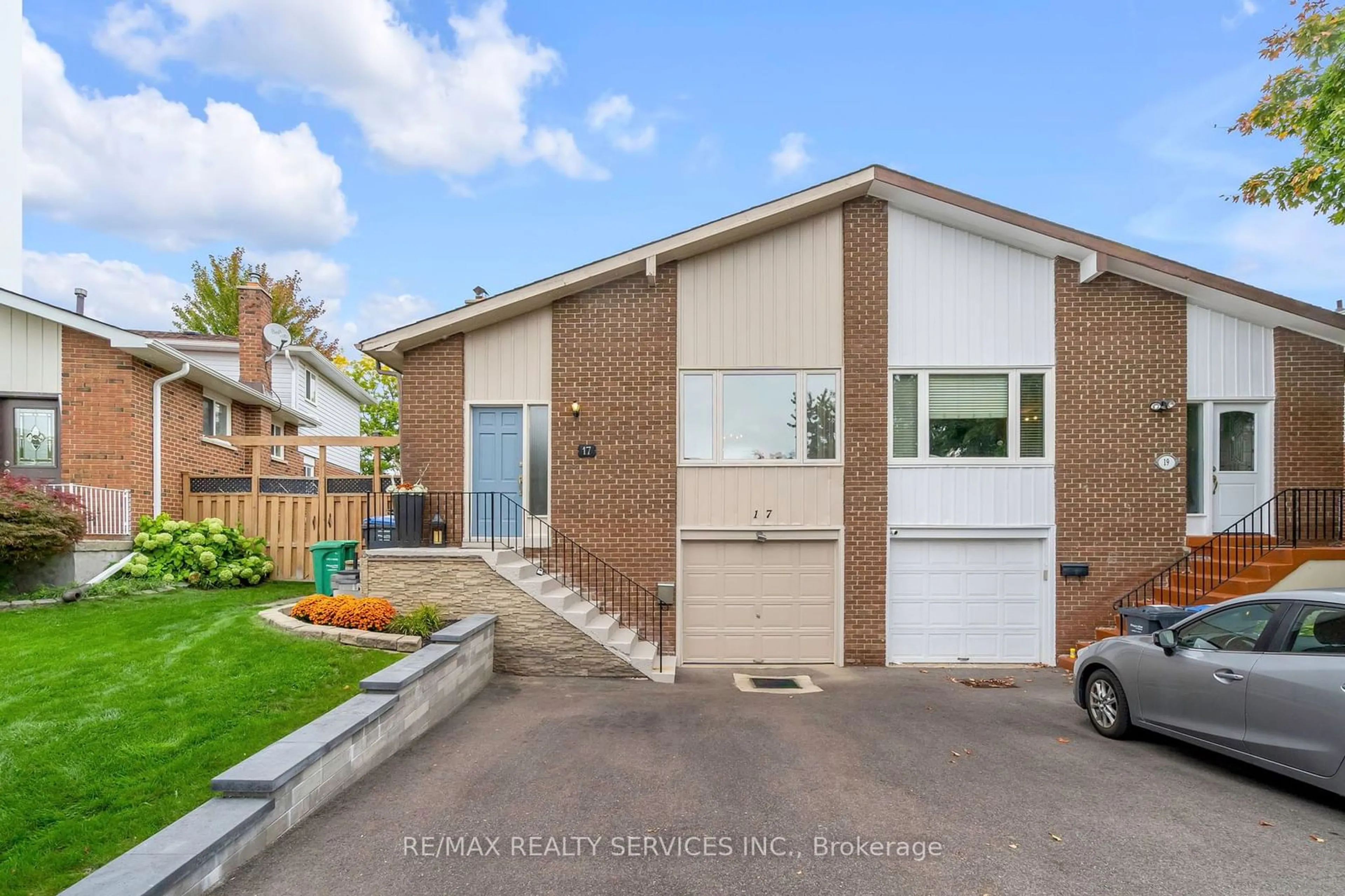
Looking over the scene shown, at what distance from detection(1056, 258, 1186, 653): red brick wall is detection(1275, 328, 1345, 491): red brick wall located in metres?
1.40

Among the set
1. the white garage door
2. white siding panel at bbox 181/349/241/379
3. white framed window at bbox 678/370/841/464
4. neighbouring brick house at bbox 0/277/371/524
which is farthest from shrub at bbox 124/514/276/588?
the white garage door

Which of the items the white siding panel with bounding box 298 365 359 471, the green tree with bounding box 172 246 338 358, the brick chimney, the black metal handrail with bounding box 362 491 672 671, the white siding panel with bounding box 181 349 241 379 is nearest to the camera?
the black metal handrail with bounding box 362 491 672 671

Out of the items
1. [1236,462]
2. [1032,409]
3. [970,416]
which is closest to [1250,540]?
[1236,462]

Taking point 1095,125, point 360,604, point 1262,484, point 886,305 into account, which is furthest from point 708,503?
point 1095,125

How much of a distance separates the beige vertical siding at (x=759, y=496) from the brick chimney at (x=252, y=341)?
12992 millimetres

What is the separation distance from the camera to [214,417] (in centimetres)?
1363

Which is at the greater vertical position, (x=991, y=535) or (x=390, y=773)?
(x=991, y=535)

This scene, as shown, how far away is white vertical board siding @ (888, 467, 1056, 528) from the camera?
9.10m

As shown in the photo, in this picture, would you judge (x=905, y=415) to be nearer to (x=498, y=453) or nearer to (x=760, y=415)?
(x=760, y=415)

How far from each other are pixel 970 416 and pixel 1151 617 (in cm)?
342

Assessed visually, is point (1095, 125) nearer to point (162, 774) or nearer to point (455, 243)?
point (455, 243)

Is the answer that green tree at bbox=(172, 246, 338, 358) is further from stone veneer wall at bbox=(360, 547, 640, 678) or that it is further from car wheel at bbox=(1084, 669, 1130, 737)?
car wheel at bbox=(1084, 669, 1130, 737)

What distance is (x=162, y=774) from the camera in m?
3.90

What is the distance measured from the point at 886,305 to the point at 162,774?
9407 millimetres
